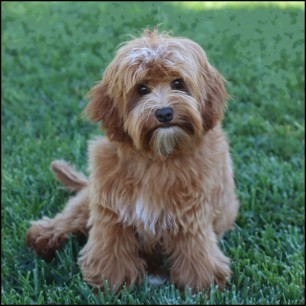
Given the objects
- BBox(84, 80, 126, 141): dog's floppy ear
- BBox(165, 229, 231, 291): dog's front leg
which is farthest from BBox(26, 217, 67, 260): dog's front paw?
BBox(84, 80, 126, 141): dog's floppy ear

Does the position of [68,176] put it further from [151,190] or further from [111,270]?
[151,190]

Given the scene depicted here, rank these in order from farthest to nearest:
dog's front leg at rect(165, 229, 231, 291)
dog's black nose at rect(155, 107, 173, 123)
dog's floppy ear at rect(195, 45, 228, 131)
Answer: dog's front leg at rect(165, 229, 231, 291)
dog's floppy ear at rect(195, 45, 228, 131)
dog's black nose at rect(155, 107, 173, 123)

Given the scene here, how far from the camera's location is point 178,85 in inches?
126

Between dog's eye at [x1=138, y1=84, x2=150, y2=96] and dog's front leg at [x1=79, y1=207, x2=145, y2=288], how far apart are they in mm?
859

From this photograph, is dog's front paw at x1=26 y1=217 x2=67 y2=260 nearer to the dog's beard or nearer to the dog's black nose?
the dog's beard

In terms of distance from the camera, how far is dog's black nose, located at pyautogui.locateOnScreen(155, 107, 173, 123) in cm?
308

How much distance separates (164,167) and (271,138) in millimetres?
2213

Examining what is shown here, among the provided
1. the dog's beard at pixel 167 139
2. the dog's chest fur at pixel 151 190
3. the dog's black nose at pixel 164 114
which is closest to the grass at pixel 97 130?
the dog's chest fur at pixel 151 190

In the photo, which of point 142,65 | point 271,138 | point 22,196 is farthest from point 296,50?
point 142,65

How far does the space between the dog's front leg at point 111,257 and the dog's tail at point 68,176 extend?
838 mm

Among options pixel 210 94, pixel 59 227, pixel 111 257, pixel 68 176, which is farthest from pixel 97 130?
pixel 210 94

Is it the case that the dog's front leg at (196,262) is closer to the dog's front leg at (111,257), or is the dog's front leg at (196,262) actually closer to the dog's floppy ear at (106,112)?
the dog's front leg at (111,257)

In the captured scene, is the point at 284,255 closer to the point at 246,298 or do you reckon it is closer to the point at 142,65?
the point at 246,298

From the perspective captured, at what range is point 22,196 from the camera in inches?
183
